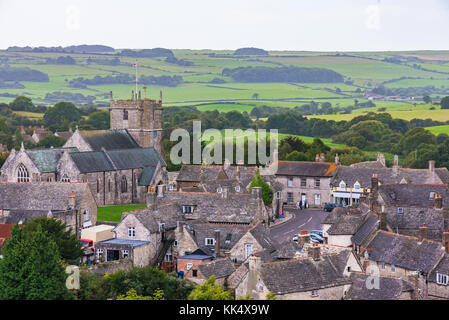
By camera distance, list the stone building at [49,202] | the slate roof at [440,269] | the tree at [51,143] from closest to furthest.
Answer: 1. the slate roof at [440,269]
2. the stone building at [49,202]
3. the tree at [51,143]

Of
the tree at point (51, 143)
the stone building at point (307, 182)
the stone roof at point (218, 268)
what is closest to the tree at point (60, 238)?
the stone roof at point (218, 268)

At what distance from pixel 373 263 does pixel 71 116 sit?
140 metres

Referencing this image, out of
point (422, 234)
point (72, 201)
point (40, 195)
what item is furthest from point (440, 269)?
point (40, 195)

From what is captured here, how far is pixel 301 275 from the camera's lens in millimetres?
47219

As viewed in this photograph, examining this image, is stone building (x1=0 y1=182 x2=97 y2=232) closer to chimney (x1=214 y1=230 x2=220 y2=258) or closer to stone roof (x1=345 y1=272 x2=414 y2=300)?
chimney (x1=214 y1=230 x2=220 y2=258)

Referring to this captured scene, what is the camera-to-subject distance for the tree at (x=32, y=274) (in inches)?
1737

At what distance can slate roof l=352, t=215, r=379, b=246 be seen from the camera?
2273 inches

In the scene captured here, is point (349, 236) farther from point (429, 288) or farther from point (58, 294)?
point (58, 294)

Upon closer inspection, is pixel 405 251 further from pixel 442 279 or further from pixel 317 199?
pixel 317 199

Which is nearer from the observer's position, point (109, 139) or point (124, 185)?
point (124, 185)

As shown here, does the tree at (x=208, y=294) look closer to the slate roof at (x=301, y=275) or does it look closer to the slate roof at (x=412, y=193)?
the slate roof at (x=301, y=275)

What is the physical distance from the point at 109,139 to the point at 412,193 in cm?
4205

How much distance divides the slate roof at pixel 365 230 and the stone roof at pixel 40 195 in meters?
24.2

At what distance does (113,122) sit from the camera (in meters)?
107
